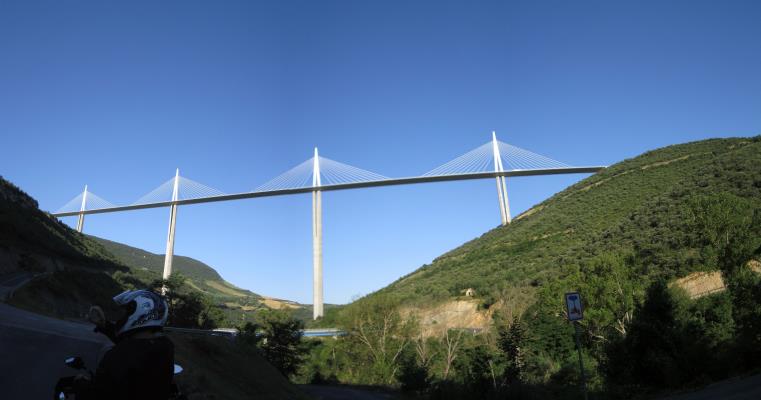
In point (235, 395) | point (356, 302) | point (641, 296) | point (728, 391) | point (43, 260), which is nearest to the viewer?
point (728, 391)

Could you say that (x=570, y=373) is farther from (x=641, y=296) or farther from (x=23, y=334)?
(x=23, y=334)

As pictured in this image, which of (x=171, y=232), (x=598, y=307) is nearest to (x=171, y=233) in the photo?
Result: (x=171, y=232)

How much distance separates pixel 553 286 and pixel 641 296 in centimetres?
1199

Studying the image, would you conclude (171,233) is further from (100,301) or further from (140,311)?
(140,311)

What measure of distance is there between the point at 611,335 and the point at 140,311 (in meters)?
26.0

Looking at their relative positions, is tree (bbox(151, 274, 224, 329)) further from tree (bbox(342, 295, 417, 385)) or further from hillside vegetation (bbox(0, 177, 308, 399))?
tree (bbox(342, 295, 417, 385))

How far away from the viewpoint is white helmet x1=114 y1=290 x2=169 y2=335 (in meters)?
2.90

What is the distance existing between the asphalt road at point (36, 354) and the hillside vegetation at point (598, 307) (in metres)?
14.1

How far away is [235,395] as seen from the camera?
45.8ft

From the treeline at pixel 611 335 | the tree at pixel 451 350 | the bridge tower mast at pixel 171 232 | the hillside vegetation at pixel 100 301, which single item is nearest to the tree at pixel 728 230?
the treeline at pixel 611 335

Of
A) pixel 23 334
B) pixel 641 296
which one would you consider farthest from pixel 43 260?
pixel 641 296

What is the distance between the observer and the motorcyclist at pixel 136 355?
256 cm

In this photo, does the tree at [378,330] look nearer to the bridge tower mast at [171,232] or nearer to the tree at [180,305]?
the tree at [180,305]

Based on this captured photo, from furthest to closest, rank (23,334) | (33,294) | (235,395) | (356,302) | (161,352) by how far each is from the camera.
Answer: (356,302)
(33,294)
(235,395)
(23,334)
(161,352)
